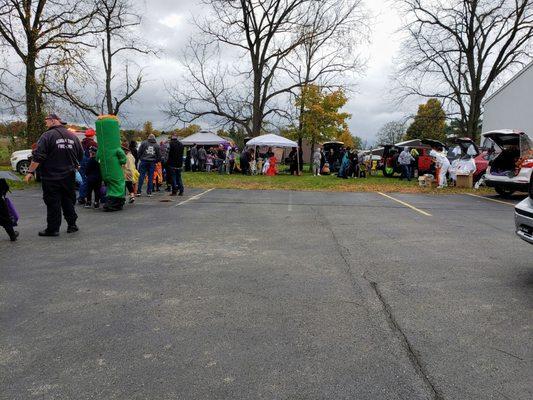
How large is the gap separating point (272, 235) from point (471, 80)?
29079 mm

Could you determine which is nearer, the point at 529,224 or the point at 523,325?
the point at 523,325

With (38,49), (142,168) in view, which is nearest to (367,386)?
(142,168)

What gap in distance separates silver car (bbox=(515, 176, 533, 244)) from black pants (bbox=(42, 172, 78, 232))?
254 inches

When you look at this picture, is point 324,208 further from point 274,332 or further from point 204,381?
point 204,381

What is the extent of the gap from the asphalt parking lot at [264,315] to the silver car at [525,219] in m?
0.51

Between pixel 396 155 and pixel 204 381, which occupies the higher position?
pixel 396 155

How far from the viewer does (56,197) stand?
6.52m

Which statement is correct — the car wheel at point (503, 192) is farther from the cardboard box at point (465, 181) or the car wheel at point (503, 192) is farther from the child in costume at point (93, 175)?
the child in costume at point (93, 175)

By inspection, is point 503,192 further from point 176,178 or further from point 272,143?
point 272,143

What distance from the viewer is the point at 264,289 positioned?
13.6 ft

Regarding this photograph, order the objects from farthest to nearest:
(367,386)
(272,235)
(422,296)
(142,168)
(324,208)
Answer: (142,168) → (324,208) → (272,235) → (422,296) → (367,386)

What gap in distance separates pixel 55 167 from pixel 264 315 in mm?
4758

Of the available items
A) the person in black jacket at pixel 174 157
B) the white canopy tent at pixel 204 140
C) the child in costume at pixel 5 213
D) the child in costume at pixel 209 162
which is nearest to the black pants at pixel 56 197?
the child in costume at pixel 5 213

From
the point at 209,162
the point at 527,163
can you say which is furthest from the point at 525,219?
the point at 209,162
